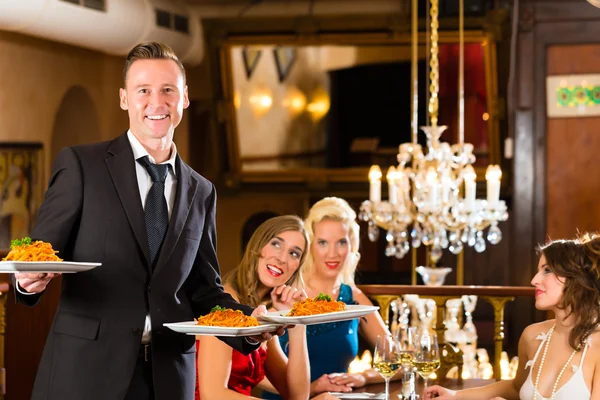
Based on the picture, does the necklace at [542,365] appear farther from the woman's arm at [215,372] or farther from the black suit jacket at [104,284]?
the black suit jacket at [104,284]

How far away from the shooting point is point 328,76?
9211 millimetres

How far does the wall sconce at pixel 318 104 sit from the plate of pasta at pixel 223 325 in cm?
690

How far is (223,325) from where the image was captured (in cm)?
237

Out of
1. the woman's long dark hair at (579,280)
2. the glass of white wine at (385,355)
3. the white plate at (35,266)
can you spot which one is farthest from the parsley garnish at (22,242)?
the woman's long dark hair at (579,280)

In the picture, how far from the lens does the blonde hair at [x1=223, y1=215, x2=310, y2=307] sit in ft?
11.4

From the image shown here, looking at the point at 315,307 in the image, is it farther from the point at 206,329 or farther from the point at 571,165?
the point at 571,165

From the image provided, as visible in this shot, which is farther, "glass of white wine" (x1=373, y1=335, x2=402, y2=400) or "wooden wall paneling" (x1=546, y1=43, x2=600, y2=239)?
"wooden wall paneling" (x1=546, y1=43, x2=600, y2=239)

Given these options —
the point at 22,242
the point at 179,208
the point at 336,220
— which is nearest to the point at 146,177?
the point at 179,208

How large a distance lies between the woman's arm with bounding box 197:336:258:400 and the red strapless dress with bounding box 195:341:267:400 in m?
0.19

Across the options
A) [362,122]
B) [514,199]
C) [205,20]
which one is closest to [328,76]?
[362,122]

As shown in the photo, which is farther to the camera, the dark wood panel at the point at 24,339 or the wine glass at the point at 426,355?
the dark wood panel at the point at 24,339

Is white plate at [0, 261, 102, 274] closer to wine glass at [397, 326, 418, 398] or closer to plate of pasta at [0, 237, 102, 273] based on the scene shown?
plate of pasta at [0, 237, 102, 273]

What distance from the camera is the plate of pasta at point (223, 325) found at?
7.44 ft

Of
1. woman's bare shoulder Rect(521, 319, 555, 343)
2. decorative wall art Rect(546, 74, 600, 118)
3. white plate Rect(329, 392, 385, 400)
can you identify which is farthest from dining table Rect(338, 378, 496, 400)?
decorative wall art Rect(546, 74, 600, 118)
